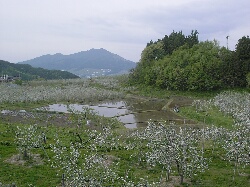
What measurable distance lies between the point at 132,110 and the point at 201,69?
25.7 metres

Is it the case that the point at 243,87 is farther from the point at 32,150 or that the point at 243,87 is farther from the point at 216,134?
the point at 32,150

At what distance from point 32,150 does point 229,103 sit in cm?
3142

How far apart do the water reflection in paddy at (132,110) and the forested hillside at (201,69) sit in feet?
40.0

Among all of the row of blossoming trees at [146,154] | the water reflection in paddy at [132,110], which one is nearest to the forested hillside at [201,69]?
the water reflection in paddy at [132,110]

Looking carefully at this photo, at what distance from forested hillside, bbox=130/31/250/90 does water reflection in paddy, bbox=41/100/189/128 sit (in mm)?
12205

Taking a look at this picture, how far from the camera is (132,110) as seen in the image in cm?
4866

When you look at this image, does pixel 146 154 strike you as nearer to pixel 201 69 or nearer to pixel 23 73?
pixel 201 69

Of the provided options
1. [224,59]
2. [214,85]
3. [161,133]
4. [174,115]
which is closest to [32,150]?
[161,133]

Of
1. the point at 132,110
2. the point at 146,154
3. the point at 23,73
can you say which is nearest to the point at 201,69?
the point at 132,110

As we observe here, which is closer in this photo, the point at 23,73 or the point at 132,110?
the point at 132,110

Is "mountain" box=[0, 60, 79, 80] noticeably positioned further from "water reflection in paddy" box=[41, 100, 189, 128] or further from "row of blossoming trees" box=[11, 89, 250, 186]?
"row of blossoming trees" box=[11, 89, 250, 186]

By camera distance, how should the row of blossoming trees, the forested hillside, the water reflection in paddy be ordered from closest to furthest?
the row of blossoming trees < the water reflection in paddy < the forested hillside

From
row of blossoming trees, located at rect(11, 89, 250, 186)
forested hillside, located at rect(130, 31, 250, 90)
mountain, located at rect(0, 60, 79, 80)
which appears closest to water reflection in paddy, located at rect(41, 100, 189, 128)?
row of blossoming trees, located at rect(11, 89, 250, 186)

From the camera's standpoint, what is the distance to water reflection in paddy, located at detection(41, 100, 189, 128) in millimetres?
40631
